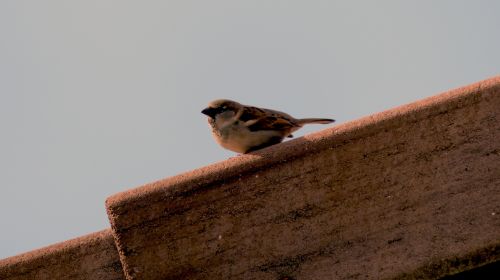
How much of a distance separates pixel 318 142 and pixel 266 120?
1878 millimetres

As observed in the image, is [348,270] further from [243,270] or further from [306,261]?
[243,270]

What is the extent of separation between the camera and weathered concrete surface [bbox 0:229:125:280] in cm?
223

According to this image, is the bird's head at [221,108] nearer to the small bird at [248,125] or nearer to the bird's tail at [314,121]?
the small bird at [248,125]

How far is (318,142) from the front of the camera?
208 centimetres

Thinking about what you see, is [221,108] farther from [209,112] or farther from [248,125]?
[248,125]

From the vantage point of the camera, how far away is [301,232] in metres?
2.07

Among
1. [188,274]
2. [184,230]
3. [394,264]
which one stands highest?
[184,230]

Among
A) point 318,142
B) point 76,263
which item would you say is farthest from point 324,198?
point 76,263

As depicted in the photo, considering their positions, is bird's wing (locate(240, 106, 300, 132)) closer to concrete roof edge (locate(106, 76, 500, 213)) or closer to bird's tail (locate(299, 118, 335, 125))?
bird's tail (locate(299, 118, 335, 125))

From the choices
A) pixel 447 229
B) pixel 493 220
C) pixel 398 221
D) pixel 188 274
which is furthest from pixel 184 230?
pixel 493 220

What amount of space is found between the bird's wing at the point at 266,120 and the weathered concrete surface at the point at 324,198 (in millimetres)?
1773

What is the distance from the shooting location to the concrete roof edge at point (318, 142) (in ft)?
6.79

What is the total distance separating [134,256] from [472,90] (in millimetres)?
1118

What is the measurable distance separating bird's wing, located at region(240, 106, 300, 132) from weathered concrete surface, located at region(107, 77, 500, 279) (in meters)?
1.77
